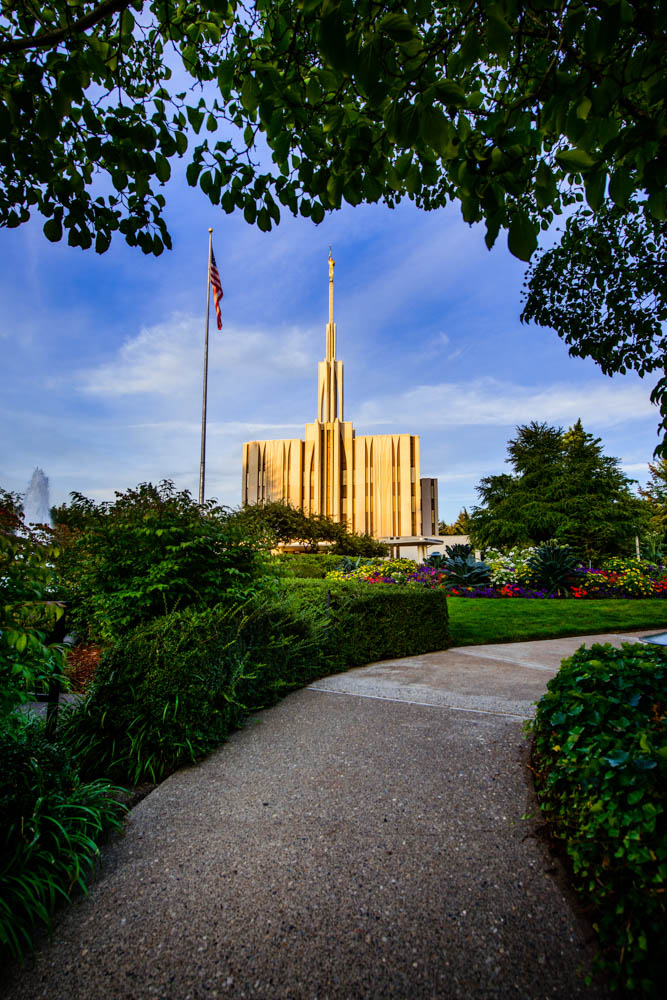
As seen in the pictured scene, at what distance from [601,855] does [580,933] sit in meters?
0.27

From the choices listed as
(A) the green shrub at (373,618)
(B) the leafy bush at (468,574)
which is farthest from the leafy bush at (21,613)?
(B) the leafy bush at (468,574)

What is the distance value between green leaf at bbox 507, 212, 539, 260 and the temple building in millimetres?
37679

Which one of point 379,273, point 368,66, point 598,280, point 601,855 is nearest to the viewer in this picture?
point 368,66

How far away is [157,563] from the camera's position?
5.01m

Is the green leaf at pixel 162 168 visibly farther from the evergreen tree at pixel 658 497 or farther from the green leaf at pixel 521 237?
the evergreen tree at pixel 658 497

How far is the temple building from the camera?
39.8 m

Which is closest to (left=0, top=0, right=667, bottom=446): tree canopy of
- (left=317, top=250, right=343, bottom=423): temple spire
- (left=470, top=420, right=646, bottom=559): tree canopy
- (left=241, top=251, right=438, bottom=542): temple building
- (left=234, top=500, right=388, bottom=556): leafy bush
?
(left=234, top=500, right=388, bottom=556): leafy bush

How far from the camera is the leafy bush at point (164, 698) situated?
10.3 ft

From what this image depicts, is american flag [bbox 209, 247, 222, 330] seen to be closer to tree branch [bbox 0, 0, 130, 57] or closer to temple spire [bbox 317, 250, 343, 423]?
tree branch [bbox 0, 0, 130, 57]

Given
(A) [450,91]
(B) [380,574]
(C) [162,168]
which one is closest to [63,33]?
(C) [162,168]

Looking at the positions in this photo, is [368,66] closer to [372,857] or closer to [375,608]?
[372,857]

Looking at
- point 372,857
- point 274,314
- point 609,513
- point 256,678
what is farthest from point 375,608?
point 609,513

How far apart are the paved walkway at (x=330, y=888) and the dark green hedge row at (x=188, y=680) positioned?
10.3 inches

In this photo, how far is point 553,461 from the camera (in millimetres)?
26828
